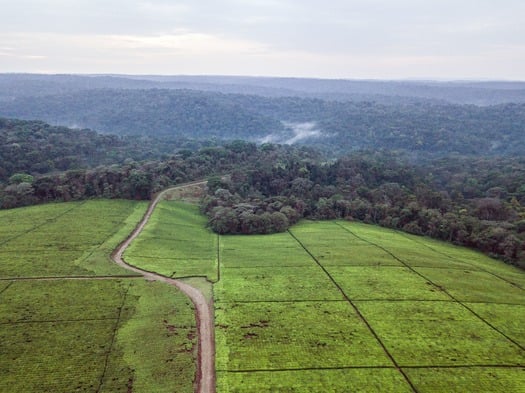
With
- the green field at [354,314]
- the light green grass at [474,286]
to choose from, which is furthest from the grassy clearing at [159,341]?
the light green grass at [474,286]

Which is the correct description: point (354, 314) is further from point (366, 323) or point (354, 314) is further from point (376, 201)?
point (376, 201)

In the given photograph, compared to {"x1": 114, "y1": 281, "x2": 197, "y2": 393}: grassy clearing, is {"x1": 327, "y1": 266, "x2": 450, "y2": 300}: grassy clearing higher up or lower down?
lower down

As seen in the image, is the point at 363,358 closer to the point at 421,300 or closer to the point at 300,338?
the point at 300,338

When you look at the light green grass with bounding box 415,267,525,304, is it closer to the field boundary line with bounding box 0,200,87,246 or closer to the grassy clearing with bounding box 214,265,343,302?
the grassy clearing with bounding box 214,265,343,302

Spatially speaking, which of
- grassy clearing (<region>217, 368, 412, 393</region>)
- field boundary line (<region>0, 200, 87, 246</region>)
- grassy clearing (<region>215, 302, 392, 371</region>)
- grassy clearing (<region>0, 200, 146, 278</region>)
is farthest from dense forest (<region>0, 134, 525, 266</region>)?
grassy clearing (<region>217, 368, 412, 393</region>)

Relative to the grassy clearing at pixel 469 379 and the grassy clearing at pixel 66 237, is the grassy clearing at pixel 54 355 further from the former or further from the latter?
the grassy clearing at pixel 469 379

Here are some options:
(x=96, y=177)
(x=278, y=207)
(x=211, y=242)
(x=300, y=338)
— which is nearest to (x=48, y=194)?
(x=96, y=177)
